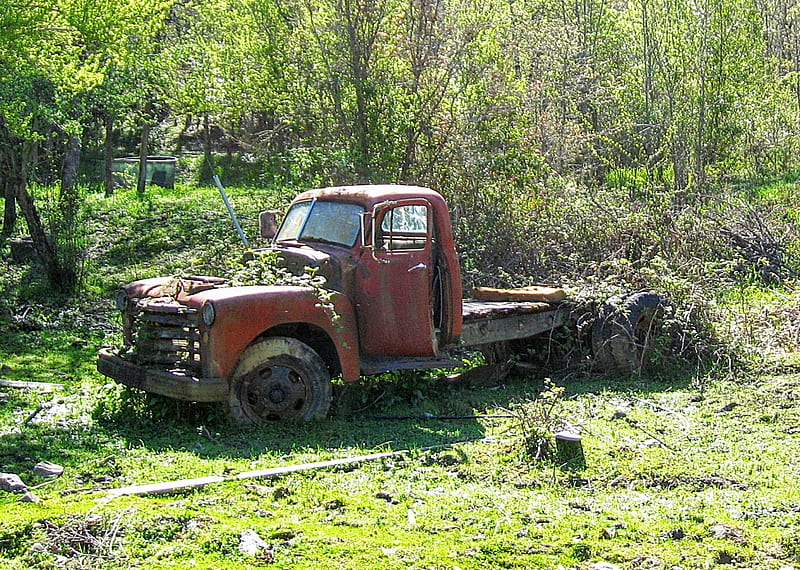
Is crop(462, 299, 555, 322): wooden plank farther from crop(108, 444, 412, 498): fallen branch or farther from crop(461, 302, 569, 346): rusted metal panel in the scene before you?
crop(108, 444, 412, 498): fallen branch

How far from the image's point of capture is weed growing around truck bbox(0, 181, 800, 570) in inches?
206

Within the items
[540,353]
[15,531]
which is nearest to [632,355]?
[540,353]

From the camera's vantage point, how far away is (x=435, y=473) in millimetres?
6938

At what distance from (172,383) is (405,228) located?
110 inches

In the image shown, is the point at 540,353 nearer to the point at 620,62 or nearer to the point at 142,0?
the point at 142,0

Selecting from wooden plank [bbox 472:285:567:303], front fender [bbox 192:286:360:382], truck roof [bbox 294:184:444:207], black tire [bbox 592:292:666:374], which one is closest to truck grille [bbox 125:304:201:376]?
front fender [bbox 192:286:360:382]

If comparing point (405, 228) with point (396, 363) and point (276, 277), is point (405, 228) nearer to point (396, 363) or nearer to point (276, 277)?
point (396, 363)

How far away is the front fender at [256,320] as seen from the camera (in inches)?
312

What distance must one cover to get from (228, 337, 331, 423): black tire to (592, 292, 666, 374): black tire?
11.3 ft

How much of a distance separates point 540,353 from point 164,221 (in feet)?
35.9

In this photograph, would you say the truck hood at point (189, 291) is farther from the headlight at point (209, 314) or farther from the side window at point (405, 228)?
the side window at point (405, 228)

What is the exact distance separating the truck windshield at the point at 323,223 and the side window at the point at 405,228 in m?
0.27

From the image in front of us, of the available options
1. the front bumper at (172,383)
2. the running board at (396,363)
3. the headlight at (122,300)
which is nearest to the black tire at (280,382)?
the front bumper at (172,383)

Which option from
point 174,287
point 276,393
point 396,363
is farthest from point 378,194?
point 276,393
